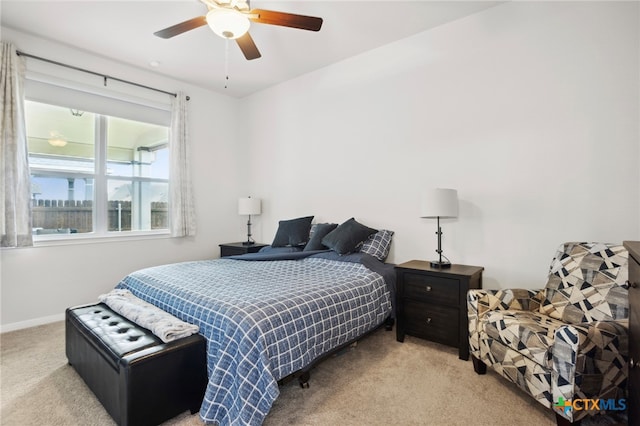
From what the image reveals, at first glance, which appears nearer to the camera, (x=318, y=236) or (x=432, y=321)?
(x=432, y=321)

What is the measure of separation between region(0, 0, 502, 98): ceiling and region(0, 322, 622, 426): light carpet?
2.98 m

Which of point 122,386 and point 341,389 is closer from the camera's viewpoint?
point 122,386

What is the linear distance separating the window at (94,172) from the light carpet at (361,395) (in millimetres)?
Answer: 1513

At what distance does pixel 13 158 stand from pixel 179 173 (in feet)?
5.34

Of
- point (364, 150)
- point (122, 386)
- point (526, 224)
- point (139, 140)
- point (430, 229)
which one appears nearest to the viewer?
point (122, 386)

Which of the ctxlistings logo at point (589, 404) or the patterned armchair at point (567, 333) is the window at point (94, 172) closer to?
the patterned armchair at point (567, 333)

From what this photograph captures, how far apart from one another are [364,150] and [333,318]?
2.14 m

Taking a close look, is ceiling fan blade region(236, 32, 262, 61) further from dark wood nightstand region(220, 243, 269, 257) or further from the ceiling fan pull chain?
dark wood nightstand region(220, 243, 269, 257)

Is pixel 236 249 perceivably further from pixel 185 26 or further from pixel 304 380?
pixel 185 26

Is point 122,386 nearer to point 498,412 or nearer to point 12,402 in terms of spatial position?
point 12,402

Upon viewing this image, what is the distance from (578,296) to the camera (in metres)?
1.96

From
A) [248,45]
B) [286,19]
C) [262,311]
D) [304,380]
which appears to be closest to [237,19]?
[286,19]

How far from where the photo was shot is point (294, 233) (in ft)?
12.6

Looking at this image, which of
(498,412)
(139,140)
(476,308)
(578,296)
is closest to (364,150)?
(476,308)
